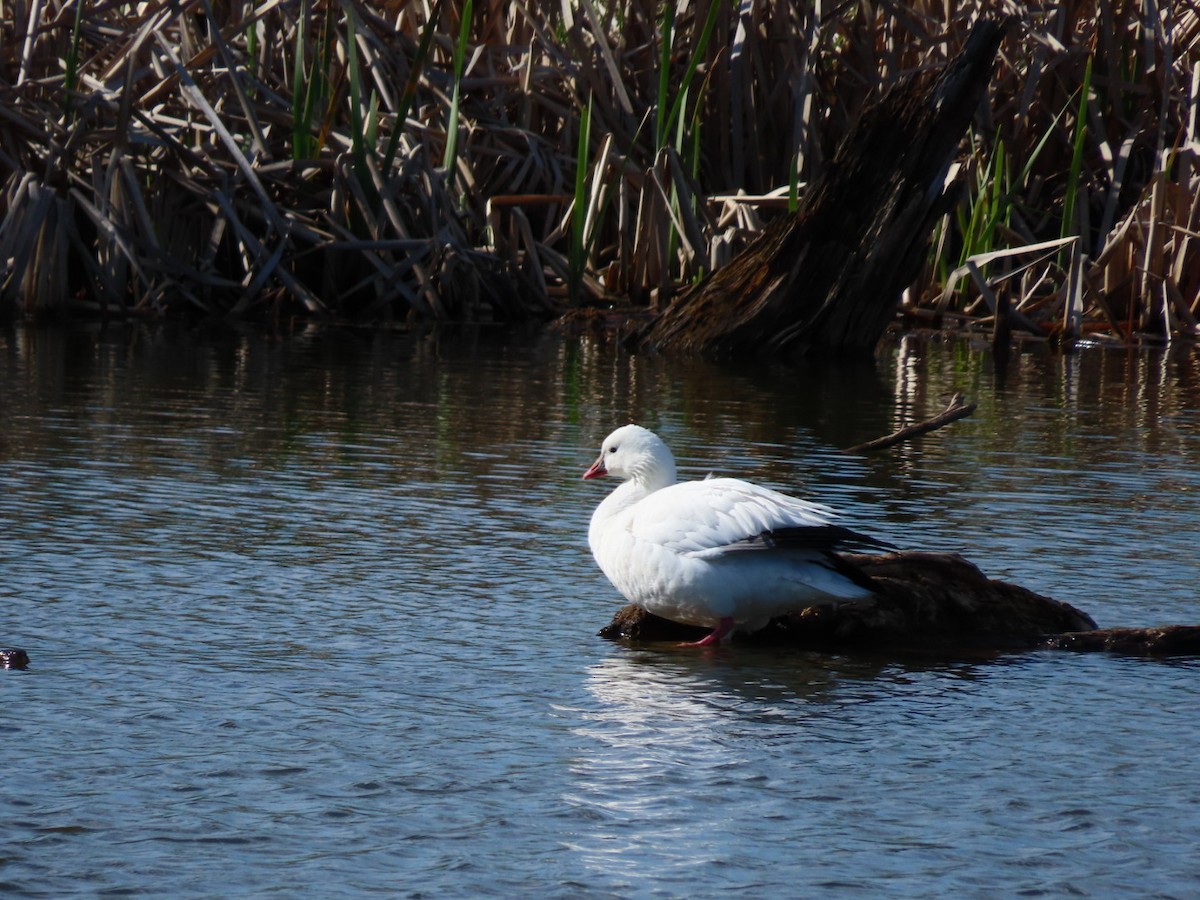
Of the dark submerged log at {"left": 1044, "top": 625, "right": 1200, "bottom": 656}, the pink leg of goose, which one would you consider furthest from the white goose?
the dark submerged log at {"left": 1044, "top": 625, "right": 1200, "bottom": 656}

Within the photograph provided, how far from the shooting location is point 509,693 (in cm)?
471

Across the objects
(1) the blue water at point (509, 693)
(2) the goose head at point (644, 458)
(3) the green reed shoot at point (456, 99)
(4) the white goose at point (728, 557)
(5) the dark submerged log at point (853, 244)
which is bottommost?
(1) the blue water at point (509, 693)

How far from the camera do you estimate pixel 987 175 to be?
15.7 m

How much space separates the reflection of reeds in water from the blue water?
5473 mm

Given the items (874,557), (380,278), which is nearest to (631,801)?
(874,557)

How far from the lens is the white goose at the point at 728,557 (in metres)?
5.07

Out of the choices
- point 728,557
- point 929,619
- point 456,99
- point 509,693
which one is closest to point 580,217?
point 456,99

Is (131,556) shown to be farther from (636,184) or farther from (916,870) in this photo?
(636,184)

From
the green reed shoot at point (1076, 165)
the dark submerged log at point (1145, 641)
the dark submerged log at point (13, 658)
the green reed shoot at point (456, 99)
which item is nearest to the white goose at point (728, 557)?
the dark submerged log at point (1145, 641)

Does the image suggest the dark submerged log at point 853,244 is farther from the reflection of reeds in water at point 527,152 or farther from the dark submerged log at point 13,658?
the dark submerged log at point 13,658

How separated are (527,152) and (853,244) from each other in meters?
3.68

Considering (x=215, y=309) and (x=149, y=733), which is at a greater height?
(x=215, y=309)

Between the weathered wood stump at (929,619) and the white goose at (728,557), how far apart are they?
162mm

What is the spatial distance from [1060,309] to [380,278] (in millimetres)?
5846
